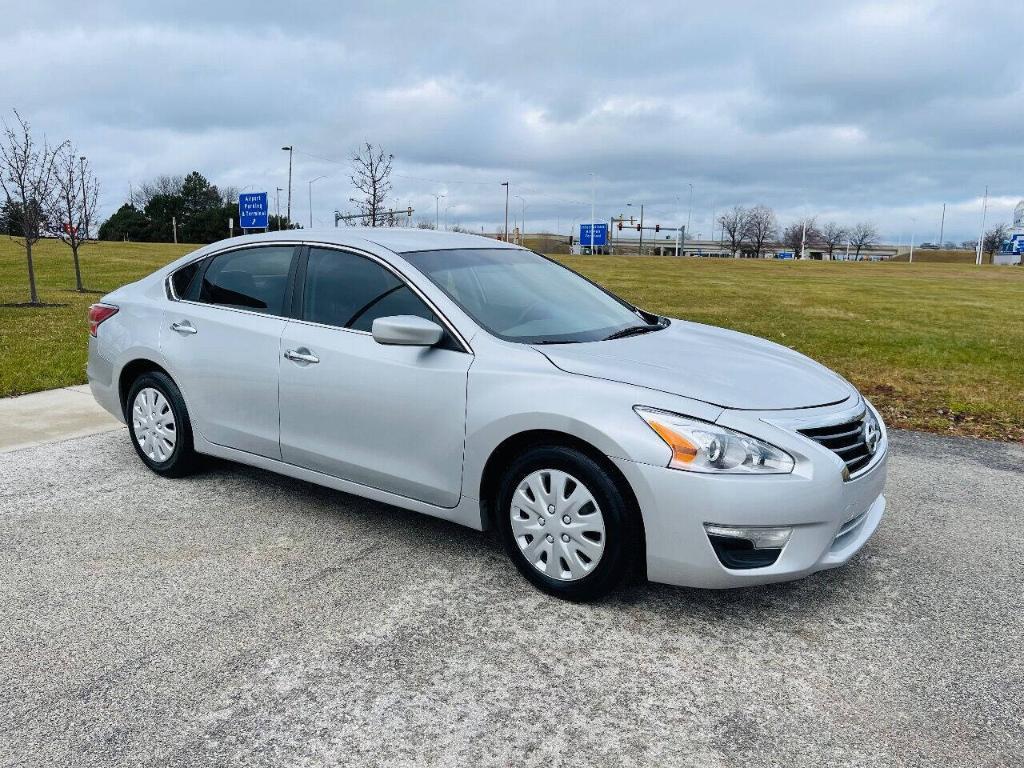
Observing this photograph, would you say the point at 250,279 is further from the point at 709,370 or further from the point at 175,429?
the point at 709,370

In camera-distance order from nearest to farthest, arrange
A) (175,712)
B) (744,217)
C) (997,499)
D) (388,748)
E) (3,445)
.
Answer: (388,748) → (175,712) → (997,499) → (3,445) → (744,217)

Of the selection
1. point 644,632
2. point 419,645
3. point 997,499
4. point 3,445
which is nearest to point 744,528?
point 644,632

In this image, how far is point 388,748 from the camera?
2.63m

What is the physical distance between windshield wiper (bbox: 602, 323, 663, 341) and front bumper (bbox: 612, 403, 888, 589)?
106 centimetres

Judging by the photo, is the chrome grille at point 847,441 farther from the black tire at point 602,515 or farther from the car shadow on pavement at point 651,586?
the black tire at point 602,515

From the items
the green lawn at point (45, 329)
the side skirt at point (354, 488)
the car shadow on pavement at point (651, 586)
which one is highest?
the side skirt at point (354, 488)

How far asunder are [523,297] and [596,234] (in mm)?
95372

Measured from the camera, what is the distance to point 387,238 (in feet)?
15.1

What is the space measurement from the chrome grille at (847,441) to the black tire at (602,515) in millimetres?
779

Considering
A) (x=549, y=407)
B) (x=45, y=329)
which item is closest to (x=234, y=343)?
(x=549, y=407)

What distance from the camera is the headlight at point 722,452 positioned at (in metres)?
3.22

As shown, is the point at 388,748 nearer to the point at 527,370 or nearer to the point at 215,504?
A: the point at 527,370

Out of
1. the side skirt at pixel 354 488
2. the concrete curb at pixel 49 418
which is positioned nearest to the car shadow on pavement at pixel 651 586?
the side skirt at pixel 354 488

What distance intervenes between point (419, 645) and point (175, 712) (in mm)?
883
